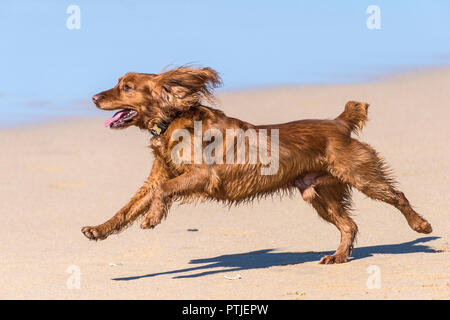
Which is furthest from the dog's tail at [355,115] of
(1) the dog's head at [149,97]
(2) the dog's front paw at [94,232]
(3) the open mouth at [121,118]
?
(2) the dog's front paw at [94,232]

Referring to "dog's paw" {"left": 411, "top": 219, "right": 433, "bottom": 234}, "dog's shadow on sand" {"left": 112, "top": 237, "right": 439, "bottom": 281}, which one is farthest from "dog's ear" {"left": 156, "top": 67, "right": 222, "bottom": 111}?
"dog's paw" {"left": 411, "top": 219, "right": 433, "bottom": 234}

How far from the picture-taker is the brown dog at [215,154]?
24.6 feet

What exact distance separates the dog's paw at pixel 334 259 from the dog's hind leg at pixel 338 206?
0.16 m

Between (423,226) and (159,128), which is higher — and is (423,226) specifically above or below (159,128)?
below

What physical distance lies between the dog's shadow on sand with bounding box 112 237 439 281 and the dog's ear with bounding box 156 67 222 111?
63.1 inches

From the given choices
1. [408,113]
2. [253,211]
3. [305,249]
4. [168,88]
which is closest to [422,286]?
[305,249]

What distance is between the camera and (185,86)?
7.86m

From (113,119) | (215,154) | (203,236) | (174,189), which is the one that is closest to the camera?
(174,189)

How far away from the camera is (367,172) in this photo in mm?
8070

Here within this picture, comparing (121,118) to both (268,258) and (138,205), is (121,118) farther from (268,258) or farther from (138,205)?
(268,258)

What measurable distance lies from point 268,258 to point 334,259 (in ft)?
2.51

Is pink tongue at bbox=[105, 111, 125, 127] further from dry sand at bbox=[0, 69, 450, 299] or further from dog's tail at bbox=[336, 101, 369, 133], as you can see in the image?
dog's tail at bbox=[336, 101, 369, 133]

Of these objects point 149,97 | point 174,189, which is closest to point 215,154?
point 174,189

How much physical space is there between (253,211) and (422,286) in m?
4.53
